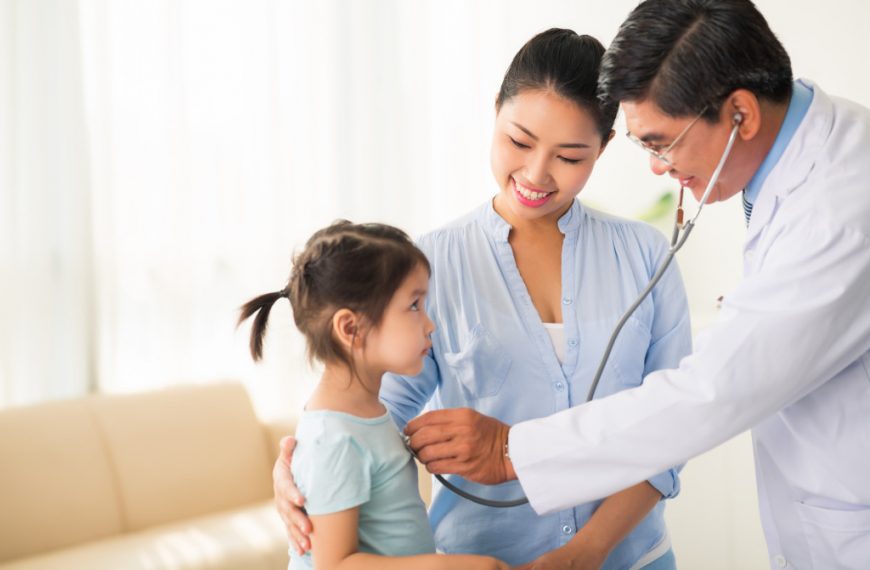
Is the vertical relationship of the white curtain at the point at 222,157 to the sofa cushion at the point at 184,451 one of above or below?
above

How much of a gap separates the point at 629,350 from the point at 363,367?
17.5 inches

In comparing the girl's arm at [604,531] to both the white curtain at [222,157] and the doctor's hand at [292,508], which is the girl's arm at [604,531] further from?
the white curtain at [222,157]

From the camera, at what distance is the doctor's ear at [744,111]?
1.30 meters

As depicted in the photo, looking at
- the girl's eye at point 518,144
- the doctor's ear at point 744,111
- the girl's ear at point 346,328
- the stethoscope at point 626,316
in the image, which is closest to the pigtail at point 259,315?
the girl's ear at point 346,328

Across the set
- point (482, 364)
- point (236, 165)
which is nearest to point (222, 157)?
point (236, 165)

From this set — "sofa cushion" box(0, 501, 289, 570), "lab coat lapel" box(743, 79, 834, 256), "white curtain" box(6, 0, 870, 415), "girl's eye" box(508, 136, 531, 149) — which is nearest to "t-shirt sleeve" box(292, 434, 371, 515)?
"girl's eye" box(508, 136, 531, 149)

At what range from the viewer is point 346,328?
4.51 feet

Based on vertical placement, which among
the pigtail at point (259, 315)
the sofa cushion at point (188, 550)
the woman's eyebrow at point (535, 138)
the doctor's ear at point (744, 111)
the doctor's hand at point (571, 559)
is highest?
the doctor's ear at point (744, 111)

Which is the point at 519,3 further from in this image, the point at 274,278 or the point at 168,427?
the point at 168,427

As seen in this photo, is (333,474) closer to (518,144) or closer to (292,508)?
(292,508)

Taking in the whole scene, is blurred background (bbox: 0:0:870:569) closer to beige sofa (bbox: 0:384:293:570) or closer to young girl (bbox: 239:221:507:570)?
beige sofa (bbox: 0:384:293:570)

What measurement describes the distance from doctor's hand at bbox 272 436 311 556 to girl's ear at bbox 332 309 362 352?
7.8 inches

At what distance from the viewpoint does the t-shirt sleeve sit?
1271mm

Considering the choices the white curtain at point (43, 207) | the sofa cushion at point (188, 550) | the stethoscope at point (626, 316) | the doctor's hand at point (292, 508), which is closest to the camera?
the doctor's hand at point (292, 508)
